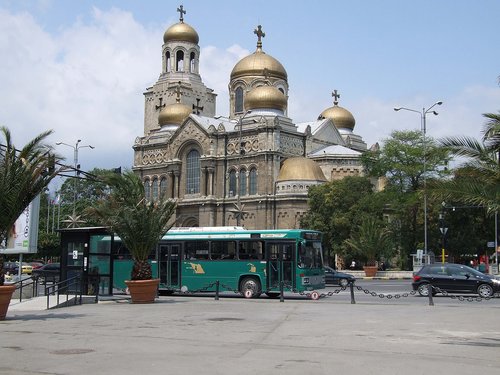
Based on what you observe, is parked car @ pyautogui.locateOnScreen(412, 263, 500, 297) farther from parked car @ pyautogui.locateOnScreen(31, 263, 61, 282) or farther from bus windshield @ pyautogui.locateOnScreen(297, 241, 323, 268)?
parked car @ pyautogui.locateOnScreen(31, 263, 61, 282)

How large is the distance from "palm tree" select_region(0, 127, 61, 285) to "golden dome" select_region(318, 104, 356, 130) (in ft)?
229

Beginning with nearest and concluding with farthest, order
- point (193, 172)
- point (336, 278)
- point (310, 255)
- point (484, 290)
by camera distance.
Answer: point (310, 255) → point (484, 290) → point (336, 278) → point (193, 172)

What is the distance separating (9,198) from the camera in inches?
714

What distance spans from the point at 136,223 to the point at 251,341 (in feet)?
38.4

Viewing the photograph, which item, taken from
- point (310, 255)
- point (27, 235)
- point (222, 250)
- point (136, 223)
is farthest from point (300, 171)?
point (136, 223)

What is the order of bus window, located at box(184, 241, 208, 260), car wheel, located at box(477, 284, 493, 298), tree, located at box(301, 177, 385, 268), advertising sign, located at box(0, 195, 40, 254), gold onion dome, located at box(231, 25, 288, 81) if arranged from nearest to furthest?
car wheel, located at box(477, 284, 493, 298), bus window, located at box(184, 241, 208, 260), advertising sign, located at box(0, 195, 40, 254), tree, located at box(301, 177, 385, 268), gold onion dome, located at box(231, 25, 288, 81)

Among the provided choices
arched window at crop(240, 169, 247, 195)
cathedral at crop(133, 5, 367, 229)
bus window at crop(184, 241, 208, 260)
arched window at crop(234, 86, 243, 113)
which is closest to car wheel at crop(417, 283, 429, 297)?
bus window at crop(184, 241, 208, 260)

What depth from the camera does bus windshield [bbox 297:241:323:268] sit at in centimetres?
2803

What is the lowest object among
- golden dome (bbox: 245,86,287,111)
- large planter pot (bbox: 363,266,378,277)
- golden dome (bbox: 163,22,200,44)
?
large planter pot (bbox: 363,266,378,277)

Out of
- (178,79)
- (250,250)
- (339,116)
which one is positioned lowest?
(250,250)

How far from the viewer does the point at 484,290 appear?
28.8 meters

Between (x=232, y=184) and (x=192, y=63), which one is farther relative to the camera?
(x=192, y=63)

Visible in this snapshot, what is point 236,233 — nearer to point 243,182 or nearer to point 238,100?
point 243,182

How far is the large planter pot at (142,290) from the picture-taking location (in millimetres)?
24431
